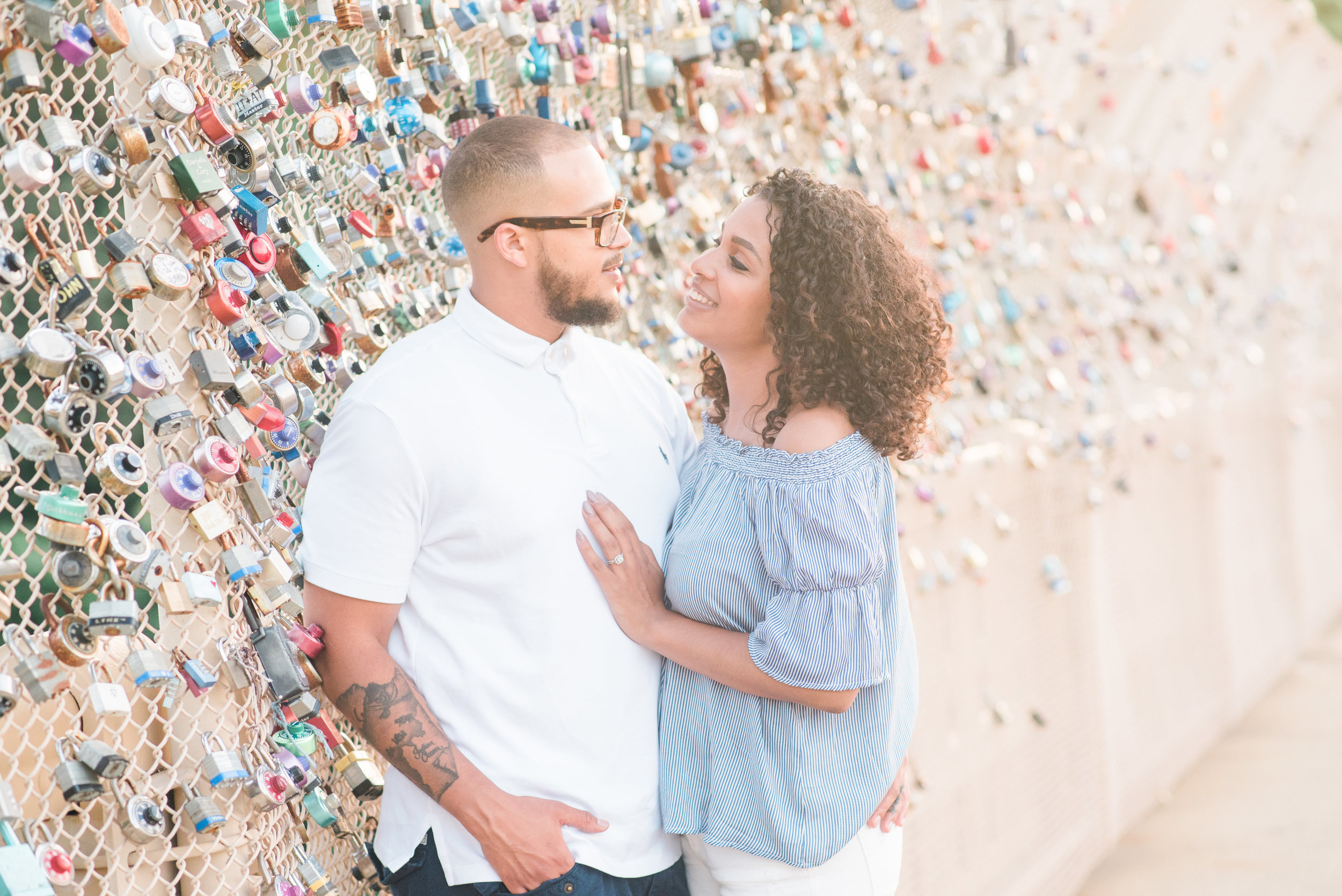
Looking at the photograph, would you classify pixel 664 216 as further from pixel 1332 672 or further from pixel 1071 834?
pixel 1332 672

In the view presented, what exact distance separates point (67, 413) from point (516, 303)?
0.78 metres

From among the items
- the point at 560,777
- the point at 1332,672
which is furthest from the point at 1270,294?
the point at 560,777

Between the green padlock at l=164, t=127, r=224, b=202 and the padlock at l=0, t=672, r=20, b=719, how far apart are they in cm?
80

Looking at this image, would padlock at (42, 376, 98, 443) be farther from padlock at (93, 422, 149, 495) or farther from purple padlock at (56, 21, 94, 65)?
purple padlock at (56, 21, 94, 65)

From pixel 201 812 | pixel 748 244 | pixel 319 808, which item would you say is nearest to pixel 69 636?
pixel 201 812

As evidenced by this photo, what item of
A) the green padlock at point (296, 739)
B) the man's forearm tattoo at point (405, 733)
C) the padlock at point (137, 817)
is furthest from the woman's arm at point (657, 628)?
the padlock at point (137, 817)

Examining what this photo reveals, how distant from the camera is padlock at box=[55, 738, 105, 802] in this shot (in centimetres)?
176

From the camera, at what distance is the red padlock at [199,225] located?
1968 mm

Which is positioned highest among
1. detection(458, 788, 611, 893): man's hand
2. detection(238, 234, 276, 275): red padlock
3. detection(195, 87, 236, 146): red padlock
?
detection(195, 87, 236, 146): red padlock

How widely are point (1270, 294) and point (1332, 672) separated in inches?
109

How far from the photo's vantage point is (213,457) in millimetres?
1999

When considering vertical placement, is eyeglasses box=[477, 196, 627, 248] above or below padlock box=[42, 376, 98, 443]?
above

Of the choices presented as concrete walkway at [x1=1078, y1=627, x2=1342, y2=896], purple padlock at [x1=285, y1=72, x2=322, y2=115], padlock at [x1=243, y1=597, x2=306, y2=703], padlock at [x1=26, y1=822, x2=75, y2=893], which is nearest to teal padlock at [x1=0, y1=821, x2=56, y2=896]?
padlock at [x1=26, y1=822, x2=75, y2=893]

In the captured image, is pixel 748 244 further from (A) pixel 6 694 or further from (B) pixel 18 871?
(B) pixel 18 871
